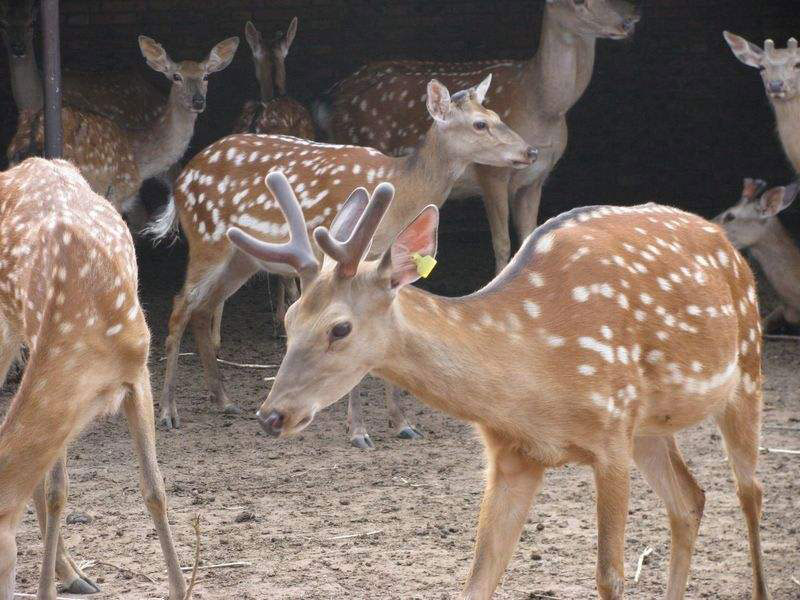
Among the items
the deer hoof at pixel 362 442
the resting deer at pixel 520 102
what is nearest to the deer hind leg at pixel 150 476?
the deer hoof at pixel 362 442

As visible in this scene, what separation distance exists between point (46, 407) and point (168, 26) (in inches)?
319

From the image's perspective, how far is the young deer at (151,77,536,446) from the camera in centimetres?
645

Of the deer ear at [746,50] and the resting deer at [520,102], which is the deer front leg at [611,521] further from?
the deer ear at [746,50]

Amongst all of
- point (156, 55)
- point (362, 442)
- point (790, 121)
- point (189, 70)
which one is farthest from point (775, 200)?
point (156, 55)

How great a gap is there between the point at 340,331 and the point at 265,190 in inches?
136

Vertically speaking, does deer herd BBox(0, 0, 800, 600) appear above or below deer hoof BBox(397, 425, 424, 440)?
above

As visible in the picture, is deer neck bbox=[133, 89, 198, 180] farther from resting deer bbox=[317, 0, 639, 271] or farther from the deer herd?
the deer herd

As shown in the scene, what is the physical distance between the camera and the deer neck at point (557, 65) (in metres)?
8.23

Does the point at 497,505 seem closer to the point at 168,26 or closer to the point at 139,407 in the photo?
the point at 139,407

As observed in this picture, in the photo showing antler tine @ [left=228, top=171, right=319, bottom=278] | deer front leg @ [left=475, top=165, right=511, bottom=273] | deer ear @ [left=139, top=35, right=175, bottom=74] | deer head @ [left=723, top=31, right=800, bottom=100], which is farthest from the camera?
deer ear @ [left=139, top=35, right=175, bottom=74]

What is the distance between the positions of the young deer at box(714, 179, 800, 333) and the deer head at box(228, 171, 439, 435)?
17.1 ft

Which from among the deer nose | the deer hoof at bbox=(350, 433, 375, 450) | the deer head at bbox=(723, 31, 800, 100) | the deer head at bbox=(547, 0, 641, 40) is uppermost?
the deer nose

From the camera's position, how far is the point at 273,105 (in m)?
9.08

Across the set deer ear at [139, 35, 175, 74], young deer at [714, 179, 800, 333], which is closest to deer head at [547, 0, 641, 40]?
young deer at [714, 179, 800, 333]
